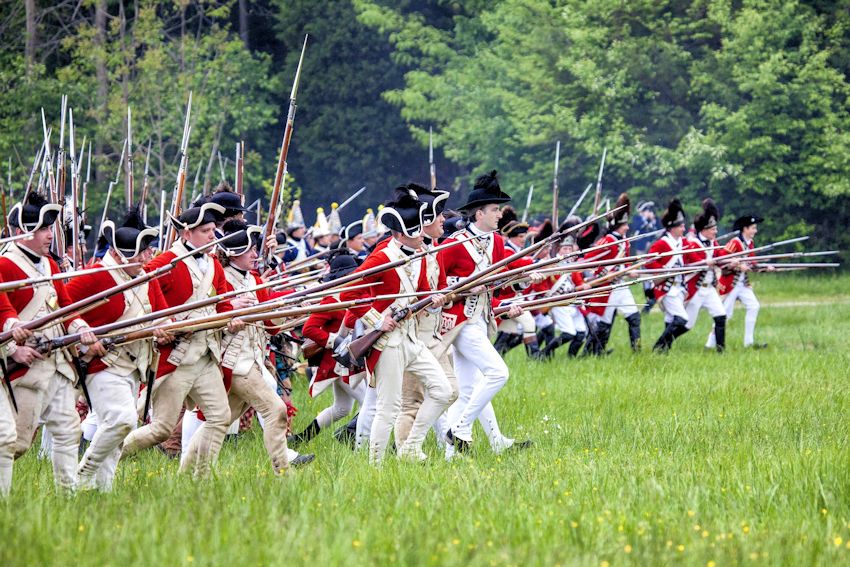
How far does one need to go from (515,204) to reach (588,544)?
33.0 m

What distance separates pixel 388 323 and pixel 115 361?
73.2 inches

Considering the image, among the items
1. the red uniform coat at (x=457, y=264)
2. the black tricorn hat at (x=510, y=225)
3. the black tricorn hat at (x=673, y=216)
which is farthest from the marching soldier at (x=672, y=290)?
the red uniform coat at (x=457, y=264)

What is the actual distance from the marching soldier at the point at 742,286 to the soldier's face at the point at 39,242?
1125cm

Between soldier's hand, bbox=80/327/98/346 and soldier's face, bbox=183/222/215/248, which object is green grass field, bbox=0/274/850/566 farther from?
soldier's face, bbox=183/222/215/248

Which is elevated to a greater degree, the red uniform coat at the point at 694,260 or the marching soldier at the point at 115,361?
the marching soldier at the point at 115,361

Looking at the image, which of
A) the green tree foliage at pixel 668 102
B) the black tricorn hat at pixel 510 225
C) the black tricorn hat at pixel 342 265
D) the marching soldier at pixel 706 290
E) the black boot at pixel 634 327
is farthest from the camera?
the green tree foliage at pixel 668 102

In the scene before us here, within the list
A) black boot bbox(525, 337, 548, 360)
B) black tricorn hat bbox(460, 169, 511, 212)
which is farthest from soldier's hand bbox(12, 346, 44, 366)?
black boot bbox(525, 337, 548, 360)

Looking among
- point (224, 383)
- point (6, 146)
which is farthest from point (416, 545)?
point (6, 146)

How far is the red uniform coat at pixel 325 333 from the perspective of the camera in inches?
414

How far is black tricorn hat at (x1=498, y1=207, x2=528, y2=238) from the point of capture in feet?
47.3

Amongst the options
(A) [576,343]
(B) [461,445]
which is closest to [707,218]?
(A) [576,343]

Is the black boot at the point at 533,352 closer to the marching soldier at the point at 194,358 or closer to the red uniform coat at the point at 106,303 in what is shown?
the marching soldier at the point at 194,358

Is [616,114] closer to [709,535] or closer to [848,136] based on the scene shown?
[848,136]

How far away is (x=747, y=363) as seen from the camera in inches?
592
